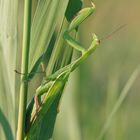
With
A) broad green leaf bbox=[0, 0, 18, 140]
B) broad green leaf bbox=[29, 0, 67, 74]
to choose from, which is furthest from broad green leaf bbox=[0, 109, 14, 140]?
broad green leaf bbox=[29, 0, 67, 74]

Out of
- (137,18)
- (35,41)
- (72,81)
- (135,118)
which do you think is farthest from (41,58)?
(137,18)

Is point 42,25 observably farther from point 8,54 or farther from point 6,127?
point 6,127

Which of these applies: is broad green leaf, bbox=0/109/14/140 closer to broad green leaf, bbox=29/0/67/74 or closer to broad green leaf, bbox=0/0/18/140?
broad green leaf, bbox=0/0/18/140

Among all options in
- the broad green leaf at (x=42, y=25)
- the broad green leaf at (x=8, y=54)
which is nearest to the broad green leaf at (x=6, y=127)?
the broad green leaf at (x=8, y=54)

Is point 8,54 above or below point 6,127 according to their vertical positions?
above

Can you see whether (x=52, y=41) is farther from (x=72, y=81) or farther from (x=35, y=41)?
(x=72, y=81)

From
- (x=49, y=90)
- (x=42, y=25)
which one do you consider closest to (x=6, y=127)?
(x=49, y=90)

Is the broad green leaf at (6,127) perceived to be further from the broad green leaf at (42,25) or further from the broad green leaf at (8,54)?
the broad green leaf at (42,25)

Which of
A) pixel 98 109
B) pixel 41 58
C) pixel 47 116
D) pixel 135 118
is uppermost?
pixel 41 58
